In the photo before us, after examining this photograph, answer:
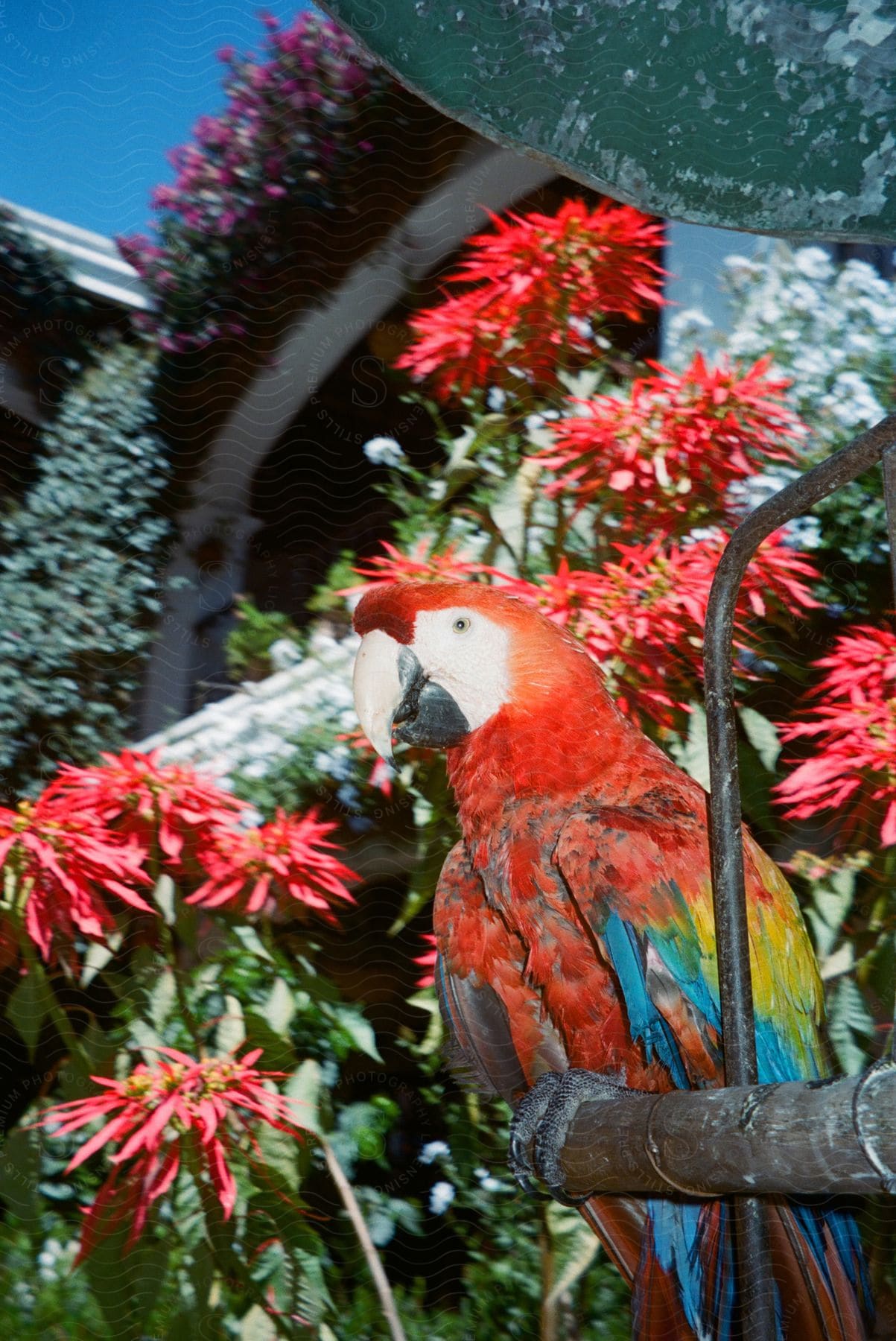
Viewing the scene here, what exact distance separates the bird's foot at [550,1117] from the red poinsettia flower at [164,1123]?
23 centimetres

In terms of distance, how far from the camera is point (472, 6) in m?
0.32

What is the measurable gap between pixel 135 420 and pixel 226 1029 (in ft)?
1.86

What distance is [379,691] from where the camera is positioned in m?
0.85

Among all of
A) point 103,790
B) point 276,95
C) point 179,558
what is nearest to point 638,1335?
point 103,790

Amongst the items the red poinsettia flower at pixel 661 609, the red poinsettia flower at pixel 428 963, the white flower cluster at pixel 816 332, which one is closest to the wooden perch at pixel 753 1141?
the red poinsettia flower at pixel 428 963

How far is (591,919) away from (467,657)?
0.23 metres

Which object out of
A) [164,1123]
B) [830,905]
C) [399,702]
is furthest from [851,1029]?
[164,1123]

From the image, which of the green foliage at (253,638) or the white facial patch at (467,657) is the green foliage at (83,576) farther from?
the white facial patch at (467,657)

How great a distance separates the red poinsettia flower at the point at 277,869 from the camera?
968 mm

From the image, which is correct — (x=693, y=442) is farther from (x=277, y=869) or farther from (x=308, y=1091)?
(x=308, y=1091)

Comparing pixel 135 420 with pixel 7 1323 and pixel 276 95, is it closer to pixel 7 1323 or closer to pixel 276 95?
pixel 276 95

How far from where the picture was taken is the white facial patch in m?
0.87

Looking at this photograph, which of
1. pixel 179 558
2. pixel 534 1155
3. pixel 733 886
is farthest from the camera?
pixel 179 558

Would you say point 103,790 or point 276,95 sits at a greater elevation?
point 276,95
